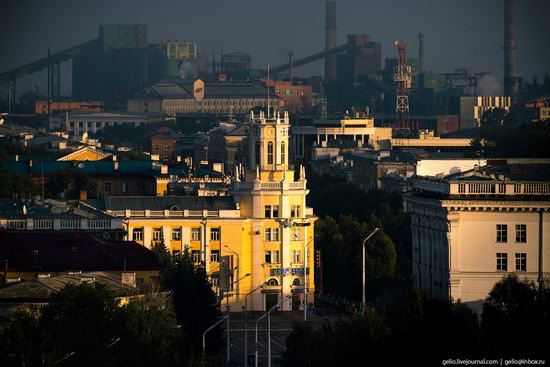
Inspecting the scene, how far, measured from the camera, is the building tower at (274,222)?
82.1 metres

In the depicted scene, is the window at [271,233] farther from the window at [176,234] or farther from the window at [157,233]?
the window at [157,233]

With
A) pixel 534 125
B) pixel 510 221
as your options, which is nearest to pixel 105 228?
pixel 510 221

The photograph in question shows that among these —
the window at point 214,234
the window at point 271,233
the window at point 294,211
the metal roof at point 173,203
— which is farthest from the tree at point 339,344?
the metal roof at point 173,203

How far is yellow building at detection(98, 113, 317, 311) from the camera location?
82000 mm

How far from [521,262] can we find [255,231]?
15.9m

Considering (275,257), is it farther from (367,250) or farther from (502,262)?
(502,262)

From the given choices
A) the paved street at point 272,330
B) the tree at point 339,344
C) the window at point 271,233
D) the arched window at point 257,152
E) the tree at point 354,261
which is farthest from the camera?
the arched window at point 257,152

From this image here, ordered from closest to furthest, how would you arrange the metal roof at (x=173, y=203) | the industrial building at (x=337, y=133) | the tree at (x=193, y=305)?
the tree at (x=193, y=305) < the metal roof at (x=173, y=203) < the industrial building at (x=337, y=133)

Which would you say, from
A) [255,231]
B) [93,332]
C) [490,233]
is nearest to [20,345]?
[93,332]

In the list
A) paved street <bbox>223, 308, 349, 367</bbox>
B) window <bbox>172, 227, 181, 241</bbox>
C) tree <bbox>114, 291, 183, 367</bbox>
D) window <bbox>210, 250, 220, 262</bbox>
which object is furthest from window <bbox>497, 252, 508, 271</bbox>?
window <bbox>172, 227, 181, 241</bbox>

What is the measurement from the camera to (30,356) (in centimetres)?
4859

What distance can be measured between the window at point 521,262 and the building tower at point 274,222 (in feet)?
44.4

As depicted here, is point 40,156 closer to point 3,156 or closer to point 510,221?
point 3,156

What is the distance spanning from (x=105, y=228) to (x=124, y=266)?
10.7 metres
